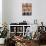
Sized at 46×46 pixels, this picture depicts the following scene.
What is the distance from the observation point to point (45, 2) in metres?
6.16

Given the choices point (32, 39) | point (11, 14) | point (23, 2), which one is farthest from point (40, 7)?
point (32, 39)

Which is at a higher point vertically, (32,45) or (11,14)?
(11,14)

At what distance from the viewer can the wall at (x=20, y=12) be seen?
20.3 feet

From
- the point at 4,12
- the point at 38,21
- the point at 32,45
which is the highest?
the point at 4,12

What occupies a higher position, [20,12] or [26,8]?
[26,8]

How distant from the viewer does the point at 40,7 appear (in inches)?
245

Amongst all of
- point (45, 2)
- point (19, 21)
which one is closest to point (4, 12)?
point (19, 21)

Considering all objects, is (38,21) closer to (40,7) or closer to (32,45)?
(40,7)

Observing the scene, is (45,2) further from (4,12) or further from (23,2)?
(4,12)

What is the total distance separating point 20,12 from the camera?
245 inches

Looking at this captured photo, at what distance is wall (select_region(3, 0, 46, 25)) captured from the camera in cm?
618

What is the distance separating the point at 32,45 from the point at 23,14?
11.2 feet

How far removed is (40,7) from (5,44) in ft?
11.9

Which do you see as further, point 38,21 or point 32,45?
point 38,21
